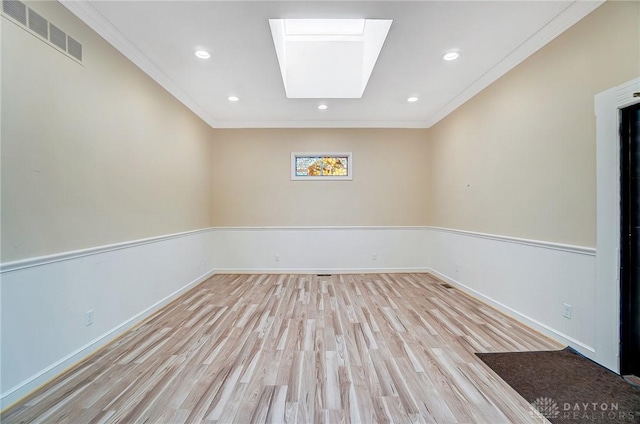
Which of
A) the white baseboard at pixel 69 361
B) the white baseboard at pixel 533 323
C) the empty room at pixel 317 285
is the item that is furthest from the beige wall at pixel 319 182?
the white baseboard at pixel 69 361

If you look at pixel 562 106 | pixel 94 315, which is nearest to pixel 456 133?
pixel 562 106

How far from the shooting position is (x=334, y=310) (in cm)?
285

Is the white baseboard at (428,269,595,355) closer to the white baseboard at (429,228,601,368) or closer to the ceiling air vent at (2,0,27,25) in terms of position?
the white baseboard at (429,228,601,368)

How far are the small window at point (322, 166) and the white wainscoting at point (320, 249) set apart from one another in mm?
1011

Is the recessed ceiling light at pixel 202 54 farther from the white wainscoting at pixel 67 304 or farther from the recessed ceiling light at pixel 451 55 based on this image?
the recessed ceiling light at pixel 451 55

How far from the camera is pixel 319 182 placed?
4.52 metres

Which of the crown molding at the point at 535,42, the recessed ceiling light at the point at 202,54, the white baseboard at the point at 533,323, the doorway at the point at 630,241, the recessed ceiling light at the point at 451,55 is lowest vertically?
the white baseboard at the point at 533,323

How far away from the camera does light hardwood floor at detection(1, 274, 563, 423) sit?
140 cm

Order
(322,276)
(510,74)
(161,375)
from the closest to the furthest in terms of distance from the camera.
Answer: (161,375) < (510,74) < (322,276)

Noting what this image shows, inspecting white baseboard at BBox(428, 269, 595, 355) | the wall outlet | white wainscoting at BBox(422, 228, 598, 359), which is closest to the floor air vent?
the wall outlet

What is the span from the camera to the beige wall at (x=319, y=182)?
176 inches

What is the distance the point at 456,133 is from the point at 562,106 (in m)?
1.60

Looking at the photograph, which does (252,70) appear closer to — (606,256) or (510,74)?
(510,74)

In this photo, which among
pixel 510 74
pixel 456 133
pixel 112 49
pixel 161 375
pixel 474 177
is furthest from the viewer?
pixel 456 133
